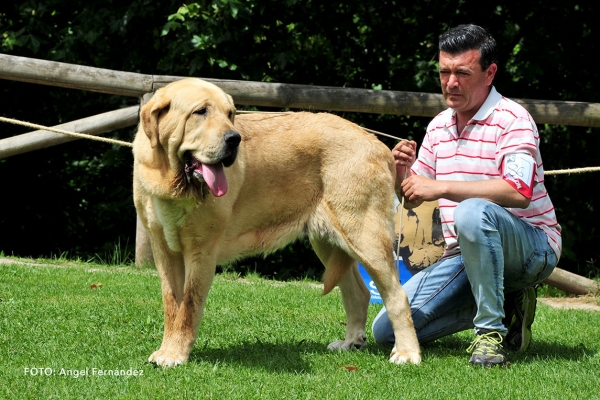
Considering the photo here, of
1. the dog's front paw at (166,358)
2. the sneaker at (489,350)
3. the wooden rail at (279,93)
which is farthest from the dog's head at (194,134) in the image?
the wooden rail at (279,93)

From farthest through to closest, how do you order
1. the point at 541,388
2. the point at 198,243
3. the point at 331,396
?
the point at 198,243 → the point at 541,388 → the point at 331,396

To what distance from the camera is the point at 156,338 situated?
4301 millimetres

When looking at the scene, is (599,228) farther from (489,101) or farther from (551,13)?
(489,101)

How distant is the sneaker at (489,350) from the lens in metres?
3.98

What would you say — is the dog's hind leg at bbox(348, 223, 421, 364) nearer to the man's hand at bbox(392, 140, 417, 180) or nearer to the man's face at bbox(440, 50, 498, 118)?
the man's hand at bbox(392, 140, 417, 180)

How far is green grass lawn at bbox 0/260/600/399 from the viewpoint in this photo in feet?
11.1

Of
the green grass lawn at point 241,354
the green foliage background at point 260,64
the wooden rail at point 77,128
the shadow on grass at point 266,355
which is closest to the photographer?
the green grass lawn at point 241,354

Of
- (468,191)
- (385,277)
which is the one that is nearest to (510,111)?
(468,191)

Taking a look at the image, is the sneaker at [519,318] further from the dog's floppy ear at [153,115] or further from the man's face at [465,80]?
the dog's floppy ear at [153,115]

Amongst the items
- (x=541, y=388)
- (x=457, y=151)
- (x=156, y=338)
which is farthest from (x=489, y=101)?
(x=156, y=338)

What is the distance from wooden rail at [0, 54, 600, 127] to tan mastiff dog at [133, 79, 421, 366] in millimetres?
2168

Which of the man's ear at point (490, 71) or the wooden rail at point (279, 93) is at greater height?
the man's ear at point (490, 71)

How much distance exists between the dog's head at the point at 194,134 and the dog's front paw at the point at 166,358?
795 mm

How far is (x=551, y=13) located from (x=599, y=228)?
2515 mm
